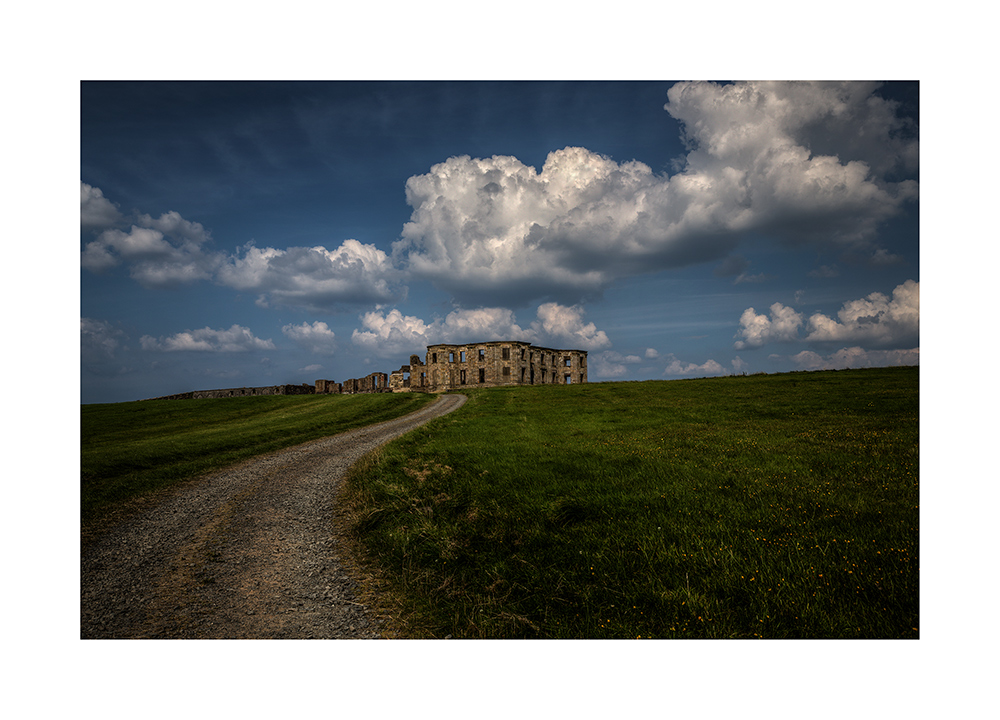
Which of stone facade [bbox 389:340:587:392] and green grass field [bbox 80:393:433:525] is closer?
green grass field [bbox 80:393:433:525]

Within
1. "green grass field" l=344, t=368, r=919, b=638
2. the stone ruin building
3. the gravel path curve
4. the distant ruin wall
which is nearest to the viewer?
"green grass field" l=344, t=368, r=919, b=638

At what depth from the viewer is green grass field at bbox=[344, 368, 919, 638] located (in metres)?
5.51

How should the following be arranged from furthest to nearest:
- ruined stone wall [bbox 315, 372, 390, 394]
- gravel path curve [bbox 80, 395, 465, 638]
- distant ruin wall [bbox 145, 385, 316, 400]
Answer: ruined stone wall [bbox 315, 372, 390, 394] → distant ruin wall [bbox 145, 385, 316, 400] → gravel path curve [bbox 80, 395, 465, 638]

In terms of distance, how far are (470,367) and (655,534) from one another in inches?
2593

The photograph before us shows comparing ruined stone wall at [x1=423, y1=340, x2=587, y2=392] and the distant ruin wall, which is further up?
ruined stone wall at [x1=423, y1=340, x2=587, y2=392]

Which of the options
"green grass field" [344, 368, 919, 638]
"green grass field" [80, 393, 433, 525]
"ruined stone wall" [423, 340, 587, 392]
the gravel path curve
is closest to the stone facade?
"ruined stone wall" [423, 340, 587, 392]

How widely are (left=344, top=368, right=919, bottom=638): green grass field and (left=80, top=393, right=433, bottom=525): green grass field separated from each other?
5590 mm

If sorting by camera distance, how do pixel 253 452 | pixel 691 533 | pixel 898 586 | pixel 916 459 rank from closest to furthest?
pixel 898 586, pixel 691 533, pixel 916 459, pixel 253 452

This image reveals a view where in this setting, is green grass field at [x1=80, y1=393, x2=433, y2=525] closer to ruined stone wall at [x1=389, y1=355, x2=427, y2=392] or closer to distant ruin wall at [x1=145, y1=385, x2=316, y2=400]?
distant ruin wall at [x1=145, y1=385, x2=316, y2=400]

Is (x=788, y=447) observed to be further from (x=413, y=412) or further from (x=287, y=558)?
(x=413, y=412)
